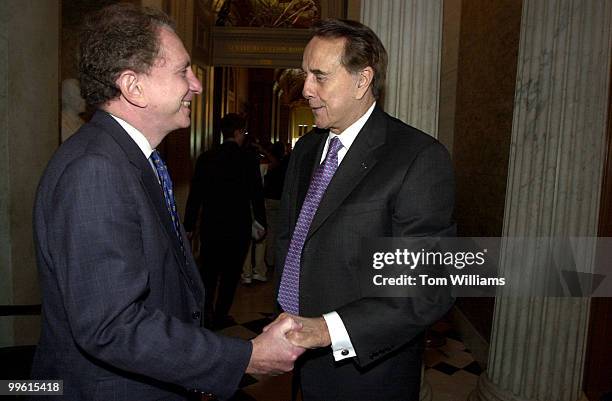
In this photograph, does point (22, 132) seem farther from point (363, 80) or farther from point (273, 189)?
point (273, 189)

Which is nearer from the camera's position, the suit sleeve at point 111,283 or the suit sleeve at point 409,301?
the suit sleeve at point 111,283

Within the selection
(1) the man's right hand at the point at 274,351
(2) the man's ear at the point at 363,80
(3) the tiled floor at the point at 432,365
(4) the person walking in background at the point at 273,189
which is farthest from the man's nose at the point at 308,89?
(4) the person walking in background at the point at 273,189

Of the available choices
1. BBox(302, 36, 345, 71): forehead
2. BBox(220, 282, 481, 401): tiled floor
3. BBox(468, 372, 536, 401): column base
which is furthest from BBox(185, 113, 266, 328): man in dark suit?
BBox(302, 36, 345, 71): forehead

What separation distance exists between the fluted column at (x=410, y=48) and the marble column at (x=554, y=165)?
557mm

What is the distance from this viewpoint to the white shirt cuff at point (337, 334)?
1.54 metres

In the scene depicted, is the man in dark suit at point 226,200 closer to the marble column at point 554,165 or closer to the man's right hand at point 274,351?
the marble column at point 554,165

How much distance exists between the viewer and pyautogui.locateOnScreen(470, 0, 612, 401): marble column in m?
2.49

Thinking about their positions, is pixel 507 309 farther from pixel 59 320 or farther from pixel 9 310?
pixel 9 310

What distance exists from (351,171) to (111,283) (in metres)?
0.90

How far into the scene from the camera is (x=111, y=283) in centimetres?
114

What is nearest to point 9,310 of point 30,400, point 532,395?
point 30,400

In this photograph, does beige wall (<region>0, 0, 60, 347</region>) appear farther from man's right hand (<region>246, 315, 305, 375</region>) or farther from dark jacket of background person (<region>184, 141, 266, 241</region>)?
man's right hand (<region>246, 315, 305, 375</region>)

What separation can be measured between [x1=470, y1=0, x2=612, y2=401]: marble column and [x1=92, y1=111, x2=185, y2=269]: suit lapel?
2.06 meters

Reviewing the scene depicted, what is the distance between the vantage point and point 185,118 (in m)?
1.55
